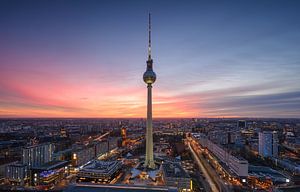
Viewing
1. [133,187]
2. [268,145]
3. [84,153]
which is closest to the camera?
[133,187]

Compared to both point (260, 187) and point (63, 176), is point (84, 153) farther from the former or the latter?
point (260, 187)

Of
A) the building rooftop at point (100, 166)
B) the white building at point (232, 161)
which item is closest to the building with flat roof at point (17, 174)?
the building rooftop at point (100, 166)

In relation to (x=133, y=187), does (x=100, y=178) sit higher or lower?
lower

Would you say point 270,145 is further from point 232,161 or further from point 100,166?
point 100,166

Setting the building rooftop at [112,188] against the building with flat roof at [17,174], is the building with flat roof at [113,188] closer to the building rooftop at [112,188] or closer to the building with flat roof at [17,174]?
the building rooftop at [112,188]

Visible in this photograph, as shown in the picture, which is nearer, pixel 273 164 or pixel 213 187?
pixel 213 187

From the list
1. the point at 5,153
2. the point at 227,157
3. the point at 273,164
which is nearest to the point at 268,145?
the point at 273,164

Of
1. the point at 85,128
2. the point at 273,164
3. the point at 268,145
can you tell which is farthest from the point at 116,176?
the point at 85,128

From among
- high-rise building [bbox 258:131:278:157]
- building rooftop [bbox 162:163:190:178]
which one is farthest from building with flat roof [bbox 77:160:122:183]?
high-rise building [bbox 258:131:278:157]

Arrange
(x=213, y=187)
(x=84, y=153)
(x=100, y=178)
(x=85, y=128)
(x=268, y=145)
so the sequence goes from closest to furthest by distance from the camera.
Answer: (x=213, y=187), (x=100, y=178), (x=84, y=153), (x=268, y=145), (x=85, y=128)
